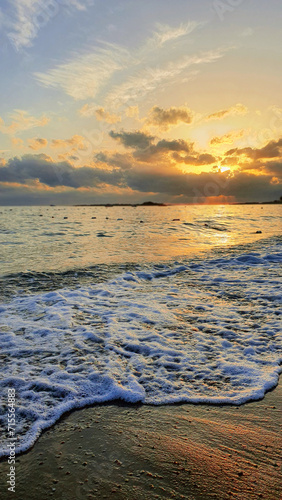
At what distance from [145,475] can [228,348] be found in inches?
142

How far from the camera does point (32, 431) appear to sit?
12.4 ft

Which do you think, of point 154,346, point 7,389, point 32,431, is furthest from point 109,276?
point 32,431

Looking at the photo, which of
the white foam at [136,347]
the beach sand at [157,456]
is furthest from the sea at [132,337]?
the beach sand at [157,456]

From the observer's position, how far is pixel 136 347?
6348 millimetres

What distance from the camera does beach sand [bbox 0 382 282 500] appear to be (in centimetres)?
292

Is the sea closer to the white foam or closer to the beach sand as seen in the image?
the white foam

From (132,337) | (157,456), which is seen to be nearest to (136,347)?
(132,337)

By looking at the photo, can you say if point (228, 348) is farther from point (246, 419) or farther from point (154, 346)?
point (246, 419)
